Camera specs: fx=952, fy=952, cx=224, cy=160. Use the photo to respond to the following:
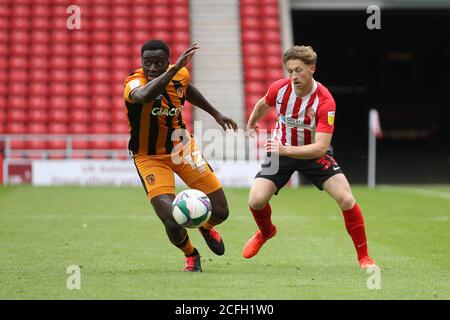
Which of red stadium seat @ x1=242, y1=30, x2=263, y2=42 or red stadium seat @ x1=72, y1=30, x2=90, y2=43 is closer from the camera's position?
red stadium seat @ x1=72, y1=30, x2=90, y2=43

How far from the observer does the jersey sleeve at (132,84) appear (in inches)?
320

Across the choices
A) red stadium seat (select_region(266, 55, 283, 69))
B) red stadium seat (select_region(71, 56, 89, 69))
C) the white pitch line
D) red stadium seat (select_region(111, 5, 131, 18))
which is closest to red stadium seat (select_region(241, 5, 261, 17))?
red stadium seat (select_region(266, 55, 283, 69))

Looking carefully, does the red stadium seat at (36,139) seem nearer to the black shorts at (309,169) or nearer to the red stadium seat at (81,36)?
the red stadium seat at (81,36)

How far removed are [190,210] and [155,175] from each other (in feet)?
→ 2.19

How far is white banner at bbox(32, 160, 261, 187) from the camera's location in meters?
21.2

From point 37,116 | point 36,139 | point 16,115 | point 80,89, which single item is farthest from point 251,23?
point 36,139

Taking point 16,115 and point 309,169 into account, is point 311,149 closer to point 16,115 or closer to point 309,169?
point 309,169

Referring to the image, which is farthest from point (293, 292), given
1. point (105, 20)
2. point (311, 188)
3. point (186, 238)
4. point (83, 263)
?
point (105, 20)

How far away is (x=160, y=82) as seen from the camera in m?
7.72

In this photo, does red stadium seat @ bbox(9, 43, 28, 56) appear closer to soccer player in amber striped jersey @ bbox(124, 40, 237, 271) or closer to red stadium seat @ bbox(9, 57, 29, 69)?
red stadium seat @ bbox(9, 57, 29, 69)

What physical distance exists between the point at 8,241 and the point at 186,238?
3186 millimetres

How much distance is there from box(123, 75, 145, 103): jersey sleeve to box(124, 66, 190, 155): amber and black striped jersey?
19 millimetres

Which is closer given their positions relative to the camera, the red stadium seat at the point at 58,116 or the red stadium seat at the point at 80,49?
the red stadium seat at the point at 58,116

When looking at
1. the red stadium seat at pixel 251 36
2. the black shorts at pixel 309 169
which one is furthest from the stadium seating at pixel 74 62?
the black shorts at pixel 309 169
